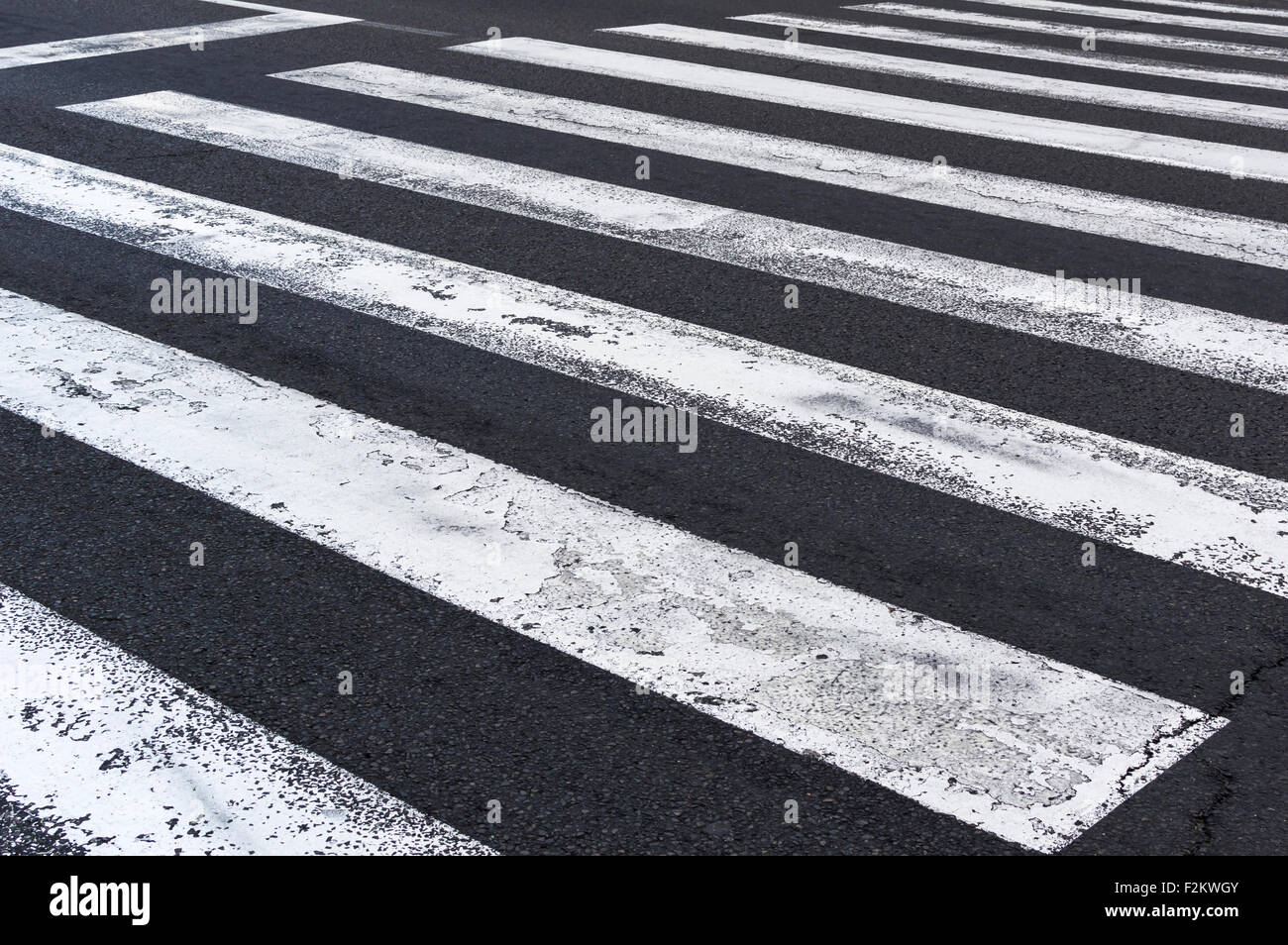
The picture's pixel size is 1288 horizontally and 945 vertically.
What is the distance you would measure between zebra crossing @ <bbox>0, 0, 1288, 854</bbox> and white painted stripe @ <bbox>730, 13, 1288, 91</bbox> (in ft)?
3.20

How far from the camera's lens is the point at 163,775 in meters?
3.10

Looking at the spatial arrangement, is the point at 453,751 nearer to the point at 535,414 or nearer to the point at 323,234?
the point at 535,414

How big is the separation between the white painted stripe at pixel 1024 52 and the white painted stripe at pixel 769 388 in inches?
196

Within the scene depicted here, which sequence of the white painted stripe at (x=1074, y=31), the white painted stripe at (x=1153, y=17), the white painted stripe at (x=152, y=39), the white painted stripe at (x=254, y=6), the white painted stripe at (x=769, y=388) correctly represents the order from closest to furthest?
1. the white painted stripe at (x=769, y=388)
2. the white painted stripe at (x=152, y=39)
3. the white painted stripe at (x=1074, y=31)
4. the white painted stripe at (x=1153, y=17)
5. the white painted stripe at (x=254, y=6)

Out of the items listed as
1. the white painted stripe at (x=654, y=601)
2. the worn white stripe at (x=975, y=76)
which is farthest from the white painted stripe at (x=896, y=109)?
the white painted stripe at (x=654, y=601)

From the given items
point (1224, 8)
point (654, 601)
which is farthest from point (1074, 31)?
point (654, 601)

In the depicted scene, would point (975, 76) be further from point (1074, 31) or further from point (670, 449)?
point (670, 449)

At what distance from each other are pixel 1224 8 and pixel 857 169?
675cm

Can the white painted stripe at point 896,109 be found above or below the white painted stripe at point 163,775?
above

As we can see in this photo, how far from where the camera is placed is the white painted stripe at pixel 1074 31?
1062cm

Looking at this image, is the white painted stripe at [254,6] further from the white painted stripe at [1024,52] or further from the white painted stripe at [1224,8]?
the white painted stripe at [1224,8]

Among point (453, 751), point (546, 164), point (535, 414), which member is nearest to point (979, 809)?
point (453, 751)

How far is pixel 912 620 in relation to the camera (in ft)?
12.1
